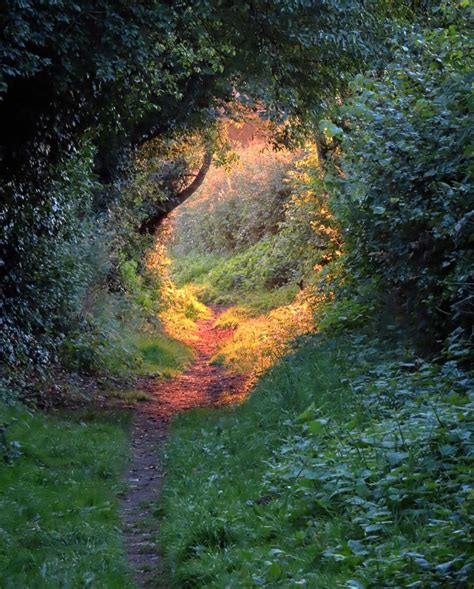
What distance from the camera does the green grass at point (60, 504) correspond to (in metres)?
6.25

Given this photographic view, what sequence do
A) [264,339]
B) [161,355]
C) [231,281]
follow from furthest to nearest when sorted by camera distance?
[231,281]
[264,339]
[161,355]

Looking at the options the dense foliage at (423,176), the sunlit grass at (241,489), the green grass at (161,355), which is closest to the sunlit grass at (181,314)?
the green grass at (161,355)

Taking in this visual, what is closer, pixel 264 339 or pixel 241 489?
pixel 241 489

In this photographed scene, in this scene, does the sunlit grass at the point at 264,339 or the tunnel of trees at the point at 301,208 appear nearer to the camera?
the tunnel of trees at the point at 301,208

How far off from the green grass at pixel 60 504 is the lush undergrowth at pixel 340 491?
2.02 feet

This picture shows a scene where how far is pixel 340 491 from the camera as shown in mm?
6035

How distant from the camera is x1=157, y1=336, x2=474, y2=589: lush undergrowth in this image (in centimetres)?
498

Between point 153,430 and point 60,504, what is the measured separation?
14.2 ft

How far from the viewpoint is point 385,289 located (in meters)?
11.9

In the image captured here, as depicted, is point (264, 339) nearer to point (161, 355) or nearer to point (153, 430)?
point (161, 355)

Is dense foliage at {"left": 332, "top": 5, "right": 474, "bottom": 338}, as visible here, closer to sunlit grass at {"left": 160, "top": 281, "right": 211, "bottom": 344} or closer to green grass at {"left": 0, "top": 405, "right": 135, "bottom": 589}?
green grass at {"left": 0, "top": 405, "right": 135, "bottom": 589}

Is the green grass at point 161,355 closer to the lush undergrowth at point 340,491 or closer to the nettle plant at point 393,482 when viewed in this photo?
the lush undergrowth at point 340,491

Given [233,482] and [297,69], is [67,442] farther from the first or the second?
[297,69]

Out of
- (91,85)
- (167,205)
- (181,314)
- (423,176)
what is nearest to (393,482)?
(423,176)
